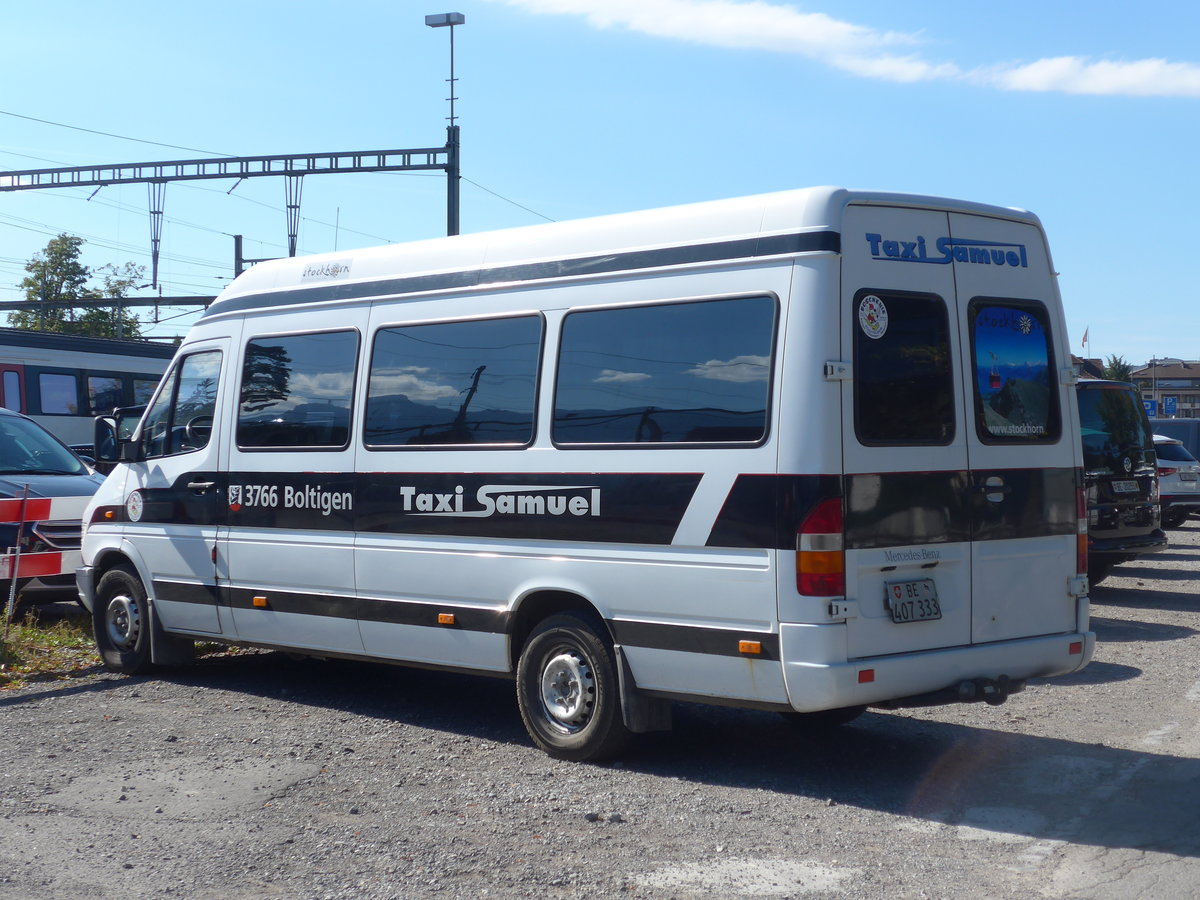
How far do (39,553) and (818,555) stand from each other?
7.70 m

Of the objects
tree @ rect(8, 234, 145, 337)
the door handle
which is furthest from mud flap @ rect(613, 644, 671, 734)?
tree @ rect(8, 234, 145, 337)

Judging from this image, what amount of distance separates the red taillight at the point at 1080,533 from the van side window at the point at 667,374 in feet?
7.02

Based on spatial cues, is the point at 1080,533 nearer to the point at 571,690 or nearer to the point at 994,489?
the point at 994,489

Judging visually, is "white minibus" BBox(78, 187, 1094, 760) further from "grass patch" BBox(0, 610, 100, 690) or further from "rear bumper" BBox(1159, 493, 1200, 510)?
"rear bumper" BBox(1159, 493, 1200, 510)

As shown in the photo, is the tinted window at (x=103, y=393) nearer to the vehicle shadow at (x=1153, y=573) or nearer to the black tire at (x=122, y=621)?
the black tire at (x=122, y=621)

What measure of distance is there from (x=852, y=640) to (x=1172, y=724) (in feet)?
10.5

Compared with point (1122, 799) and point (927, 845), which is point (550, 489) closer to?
point (927, 845)

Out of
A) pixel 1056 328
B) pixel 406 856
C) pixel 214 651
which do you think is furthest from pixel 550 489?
pixel 214 651

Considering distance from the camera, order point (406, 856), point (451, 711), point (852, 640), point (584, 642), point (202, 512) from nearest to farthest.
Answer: point (406, 856) → point (852, 640) → point (584, 642) → point (451, 711) → point (202, 512)

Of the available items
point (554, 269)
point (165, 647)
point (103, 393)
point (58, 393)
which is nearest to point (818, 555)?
point (554, 269)

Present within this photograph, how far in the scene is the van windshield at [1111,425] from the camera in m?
14.2

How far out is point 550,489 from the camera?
7121mm

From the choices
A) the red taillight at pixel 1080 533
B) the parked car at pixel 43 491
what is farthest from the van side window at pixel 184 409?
the red taillight at pixel 1080 533

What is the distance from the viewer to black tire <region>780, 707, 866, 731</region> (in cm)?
774
